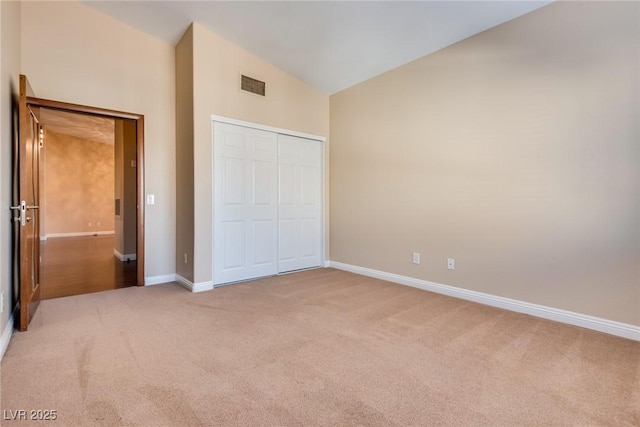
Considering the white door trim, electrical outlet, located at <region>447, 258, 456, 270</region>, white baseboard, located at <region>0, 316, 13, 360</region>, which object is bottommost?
white baseboard, located at <region>0, 316, 13, 360</region>

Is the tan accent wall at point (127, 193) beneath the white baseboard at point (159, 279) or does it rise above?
above

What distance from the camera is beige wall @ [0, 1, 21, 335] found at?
221 centimetres

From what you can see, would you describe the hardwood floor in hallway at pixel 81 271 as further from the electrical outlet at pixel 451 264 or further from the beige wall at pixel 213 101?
the electrical outlet at pixel 451 264

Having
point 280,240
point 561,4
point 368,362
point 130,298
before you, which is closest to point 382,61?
point 561,4

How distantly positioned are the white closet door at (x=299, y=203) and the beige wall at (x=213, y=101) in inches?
20.0

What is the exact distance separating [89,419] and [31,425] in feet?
0.81

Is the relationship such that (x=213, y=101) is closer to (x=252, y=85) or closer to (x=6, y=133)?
(x=252, y=85)

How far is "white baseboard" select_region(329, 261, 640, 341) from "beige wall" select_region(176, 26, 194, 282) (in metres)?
2.60

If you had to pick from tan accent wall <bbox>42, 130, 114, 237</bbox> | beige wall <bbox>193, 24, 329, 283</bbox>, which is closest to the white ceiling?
beige wall <bbox>193, 24, 329, 283</bbox>

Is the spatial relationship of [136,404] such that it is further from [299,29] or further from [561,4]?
[561,4]

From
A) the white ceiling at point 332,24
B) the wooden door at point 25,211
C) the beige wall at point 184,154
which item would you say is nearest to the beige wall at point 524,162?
the white ceiling at point 332,24

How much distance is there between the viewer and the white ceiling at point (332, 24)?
303 centimetres

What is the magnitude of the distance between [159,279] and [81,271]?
168 cm

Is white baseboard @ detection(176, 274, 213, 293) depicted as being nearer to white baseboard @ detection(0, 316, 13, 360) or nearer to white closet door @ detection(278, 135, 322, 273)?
white closet door @ detection(278, 135, 322, 273)
